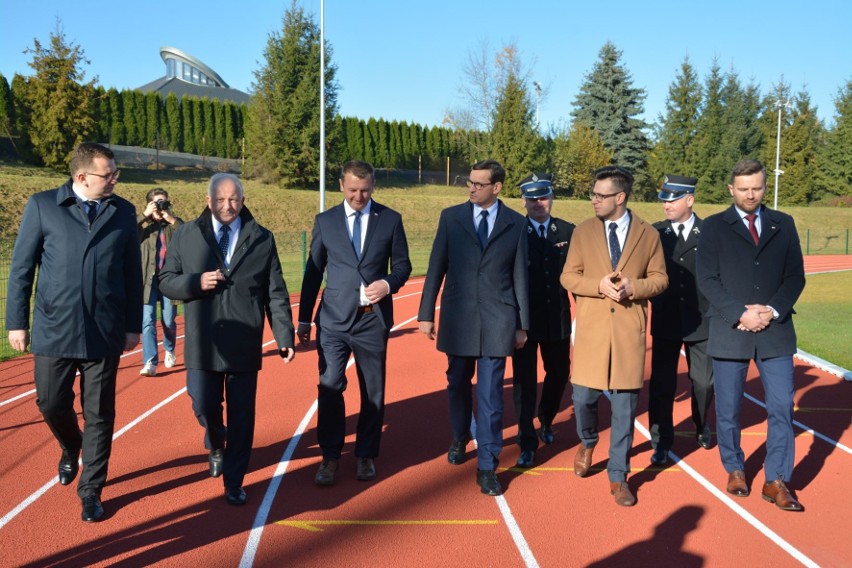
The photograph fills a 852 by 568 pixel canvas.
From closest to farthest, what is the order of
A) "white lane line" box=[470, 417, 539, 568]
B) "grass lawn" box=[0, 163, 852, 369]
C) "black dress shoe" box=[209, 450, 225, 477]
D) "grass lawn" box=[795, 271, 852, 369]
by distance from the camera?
1. "white lane line" box=[470, 417, 539, 568]
2. "black dress shoe" box=[209, 450, 225, 477]
3. "grass lawn" box=[795, 271, 852, 369]
4. "grass lawn" box=[0, 163, 852, 369]

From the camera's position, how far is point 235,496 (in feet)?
16.2

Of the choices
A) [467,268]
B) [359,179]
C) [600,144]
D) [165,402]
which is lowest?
[165,402]

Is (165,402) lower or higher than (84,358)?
lower

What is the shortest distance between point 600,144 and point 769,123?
23370 mm

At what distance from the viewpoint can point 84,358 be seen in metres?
4.64

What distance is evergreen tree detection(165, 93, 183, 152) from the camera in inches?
1710

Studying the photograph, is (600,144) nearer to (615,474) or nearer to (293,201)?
(293,201)

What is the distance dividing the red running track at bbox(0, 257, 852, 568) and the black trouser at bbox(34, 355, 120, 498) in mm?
303

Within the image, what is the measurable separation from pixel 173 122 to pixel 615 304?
42.7 metres

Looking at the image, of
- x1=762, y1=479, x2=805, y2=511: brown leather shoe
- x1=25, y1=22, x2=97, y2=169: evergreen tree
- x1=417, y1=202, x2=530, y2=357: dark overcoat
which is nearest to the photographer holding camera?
x1=417, y1=202, x2=530, y2=357: dark overcoat

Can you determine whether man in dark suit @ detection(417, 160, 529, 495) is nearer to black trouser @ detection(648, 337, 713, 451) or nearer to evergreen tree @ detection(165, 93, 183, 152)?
black trouser @ detection(648, 337, 713, 451)

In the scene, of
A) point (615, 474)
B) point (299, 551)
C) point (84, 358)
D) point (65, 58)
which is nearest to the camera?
point (299, 551)

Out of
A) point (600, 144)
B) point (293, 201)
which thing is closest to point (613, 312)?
point (293, 201)

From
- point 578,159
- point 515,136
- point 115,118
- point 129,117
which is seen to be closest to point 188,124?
point 129,117
